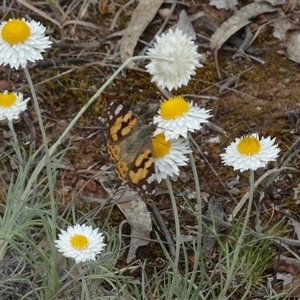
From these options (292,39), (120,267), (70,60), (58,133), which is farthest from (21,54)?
(292,39)

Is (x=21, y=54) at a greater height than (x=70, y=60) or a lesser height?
lesser

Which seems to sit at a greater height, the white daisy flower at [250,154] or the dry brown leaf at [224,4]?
the dry brown leaf at [224,4]

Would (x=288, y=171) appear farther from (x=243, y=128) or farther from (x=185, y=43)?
(x=185, y=43)

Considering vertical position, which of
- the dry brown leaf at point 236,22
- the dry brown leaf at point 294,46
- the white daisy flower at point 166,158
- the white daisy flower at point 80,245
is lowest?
the white daisy flower at point 80,245

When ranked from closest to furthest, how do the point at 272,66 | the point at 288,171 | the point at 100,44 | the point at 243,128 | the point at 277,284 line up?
the point at 277,284
the point at 288,171
the point at 243,128
the point at 272,66
the point at 100,44

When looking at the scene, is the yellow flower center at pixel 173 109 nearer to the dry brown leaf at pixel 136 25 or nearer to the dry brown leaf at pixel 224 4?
the dry brown leaf at pixel 136 25

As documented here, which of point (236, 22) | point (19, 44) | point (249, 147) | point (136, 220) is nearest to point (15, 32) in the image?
point (19, 44)

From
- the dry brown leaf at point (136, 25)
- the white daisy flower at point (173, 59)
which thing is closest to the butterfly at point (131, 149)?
the white daisy flower at point (173, 59)
